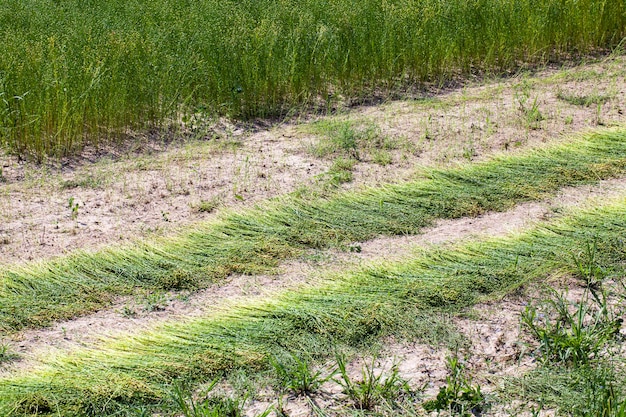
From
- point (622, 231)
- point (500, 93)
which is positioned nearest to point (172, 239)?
point (622, 231)

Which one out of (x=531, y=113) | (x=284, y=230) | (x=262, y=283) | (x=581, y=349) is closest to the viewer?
(x=581, y=349)

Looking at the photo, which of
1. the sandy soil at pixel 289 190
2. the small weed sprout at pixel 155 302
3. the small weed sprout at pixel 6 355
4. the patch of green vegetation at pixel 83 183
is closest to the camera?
the small weed sprout at pixel 6 355

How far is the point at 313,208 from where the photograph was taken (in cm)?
507

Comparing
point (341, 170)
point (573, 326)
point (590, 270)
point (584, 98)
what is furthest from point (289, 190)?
point (584, 98)

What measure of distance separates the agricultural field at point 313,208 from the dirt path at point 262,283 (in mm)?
16

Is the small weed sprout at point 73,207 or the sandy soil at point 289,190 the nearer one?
the sandy soil at point 289,190

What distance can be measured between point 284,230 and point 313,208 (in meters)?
0.38

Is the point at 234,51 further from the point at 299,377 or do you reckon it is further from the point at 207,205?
the point at 299,377

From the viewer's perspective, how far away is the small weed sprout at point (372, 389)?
10.5ft

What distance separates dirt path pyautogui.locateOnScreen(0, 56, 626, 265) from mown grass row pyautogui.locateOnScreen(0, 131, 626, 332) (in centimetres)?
22

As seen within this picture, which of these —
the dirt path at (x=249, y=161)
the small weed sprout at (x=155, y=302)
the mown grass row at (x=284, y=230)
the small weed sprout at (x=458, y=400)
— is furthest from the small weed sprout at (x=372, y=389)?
the dirt path at (x=249, y=161)

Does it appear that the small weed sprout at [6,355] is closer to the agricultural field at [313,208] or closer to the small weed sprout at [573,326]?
the agricultural field at [313,208]

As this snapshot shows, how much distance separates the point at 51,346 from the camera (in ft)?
11.8

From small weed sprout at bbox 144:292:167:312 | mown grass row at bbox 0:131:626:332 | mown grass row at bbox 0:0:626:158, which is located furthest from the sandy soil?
mown grass row at bbox 0:0:626:158
